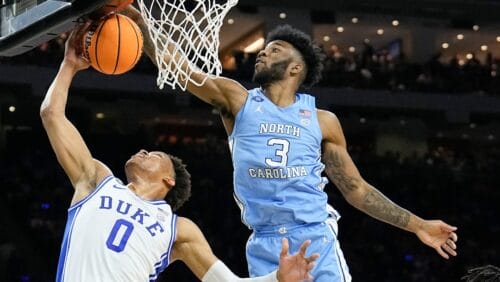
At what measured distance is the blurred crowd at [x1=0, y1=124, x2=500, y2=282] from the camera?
13398 millimetres

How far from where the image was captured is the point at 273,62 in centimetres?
462

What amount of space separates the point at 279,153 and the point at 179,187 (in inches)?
21.0

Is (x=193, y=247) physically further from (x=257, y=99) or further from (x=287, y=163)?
(x=257, y=99)

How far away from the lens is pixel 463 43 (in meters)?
22.3

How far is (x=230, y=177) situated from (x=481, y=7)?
711 cm

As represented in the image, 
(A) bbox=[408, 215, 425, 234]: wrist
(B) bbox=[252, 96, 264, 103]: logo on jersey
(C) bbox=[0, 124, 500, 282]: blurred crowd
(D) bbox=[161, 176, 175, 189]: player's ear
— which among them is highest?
(B) bbox=[252, 96, 264, 103]: logo on jersey

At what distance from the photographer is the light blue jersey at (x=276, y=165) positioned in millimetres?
4340

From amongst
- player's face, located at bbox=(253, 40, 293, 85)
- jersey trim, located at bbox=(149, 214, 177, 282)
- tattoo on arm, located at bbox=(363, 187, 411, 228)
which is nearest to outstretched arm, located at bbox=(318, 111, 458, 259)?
tattoo on arm, located at bbox=(363, 187, 411, 228)

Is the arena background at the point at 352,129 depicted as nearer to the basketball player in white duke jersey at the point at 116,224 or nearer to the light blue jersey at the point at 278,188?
the light blue jersey at the point at 278,188

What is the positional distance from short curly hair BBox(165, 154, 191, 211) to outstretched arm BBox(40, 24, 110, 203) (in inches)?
18.7

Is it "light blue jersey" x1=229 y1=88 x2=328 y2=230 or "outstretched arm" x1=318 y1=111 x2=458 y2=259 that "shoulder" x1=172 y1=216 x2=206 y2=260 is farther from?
"outstretched arm" x1=318 y1=111 x2=458 y2=259

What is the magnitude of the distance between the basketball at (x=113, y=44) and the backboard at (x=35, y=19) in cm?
12

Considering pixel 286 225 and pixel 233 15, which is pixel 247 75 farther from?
pixel 286 225

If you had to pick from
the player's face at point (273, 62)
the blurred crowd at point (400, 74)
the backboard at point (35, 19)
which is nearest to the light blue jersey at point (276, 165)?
the player's face at point (273, 62)
